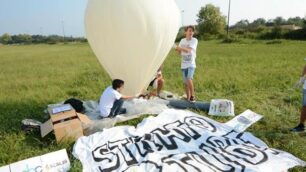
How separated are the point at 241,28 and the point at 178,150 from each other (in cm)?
4632

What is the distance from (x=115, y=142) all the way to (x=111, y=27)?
201 cm

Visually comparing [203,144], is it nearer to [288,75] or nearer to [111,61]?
[111,61]

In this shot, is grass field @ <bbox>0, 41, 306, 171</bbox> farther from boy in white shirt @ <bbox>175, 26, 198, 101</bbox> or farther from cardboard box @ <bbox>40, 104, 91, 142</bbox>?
boy in white shirt @ <bbox>175, 26, 198, 101</bbox>

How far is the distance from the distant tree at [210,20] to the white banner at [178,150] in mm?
46390

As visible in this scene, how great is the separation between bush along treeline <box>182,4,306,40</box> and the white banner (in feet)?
93.4

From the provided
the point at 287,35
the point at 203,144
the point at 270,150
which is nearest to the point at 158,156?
the point at 203,144

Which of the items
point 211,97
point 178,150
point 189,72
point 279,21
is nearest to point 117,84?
point 189,72

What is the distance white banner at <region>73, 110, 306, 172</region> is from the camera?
3816 mm

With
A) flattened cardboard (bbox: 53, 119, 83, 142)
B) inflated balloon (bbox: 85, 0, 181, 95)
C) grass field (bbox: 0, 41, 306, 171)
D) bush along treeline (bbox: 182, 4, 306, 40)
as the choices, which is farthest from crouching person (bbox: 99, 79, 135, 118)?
bush along treeline (bbox: 182, 4, 306, 40)

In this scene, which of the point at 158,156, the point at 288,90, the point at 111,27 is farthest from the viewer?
the point at 288,90

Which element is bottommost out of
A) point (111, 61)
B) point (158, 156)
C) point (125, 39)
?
point (158, 156)

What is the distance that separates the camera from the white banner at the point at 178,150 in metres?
3.82

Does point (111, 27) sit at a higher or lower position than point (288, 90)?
higher

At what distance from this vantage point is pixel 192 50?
601cm
